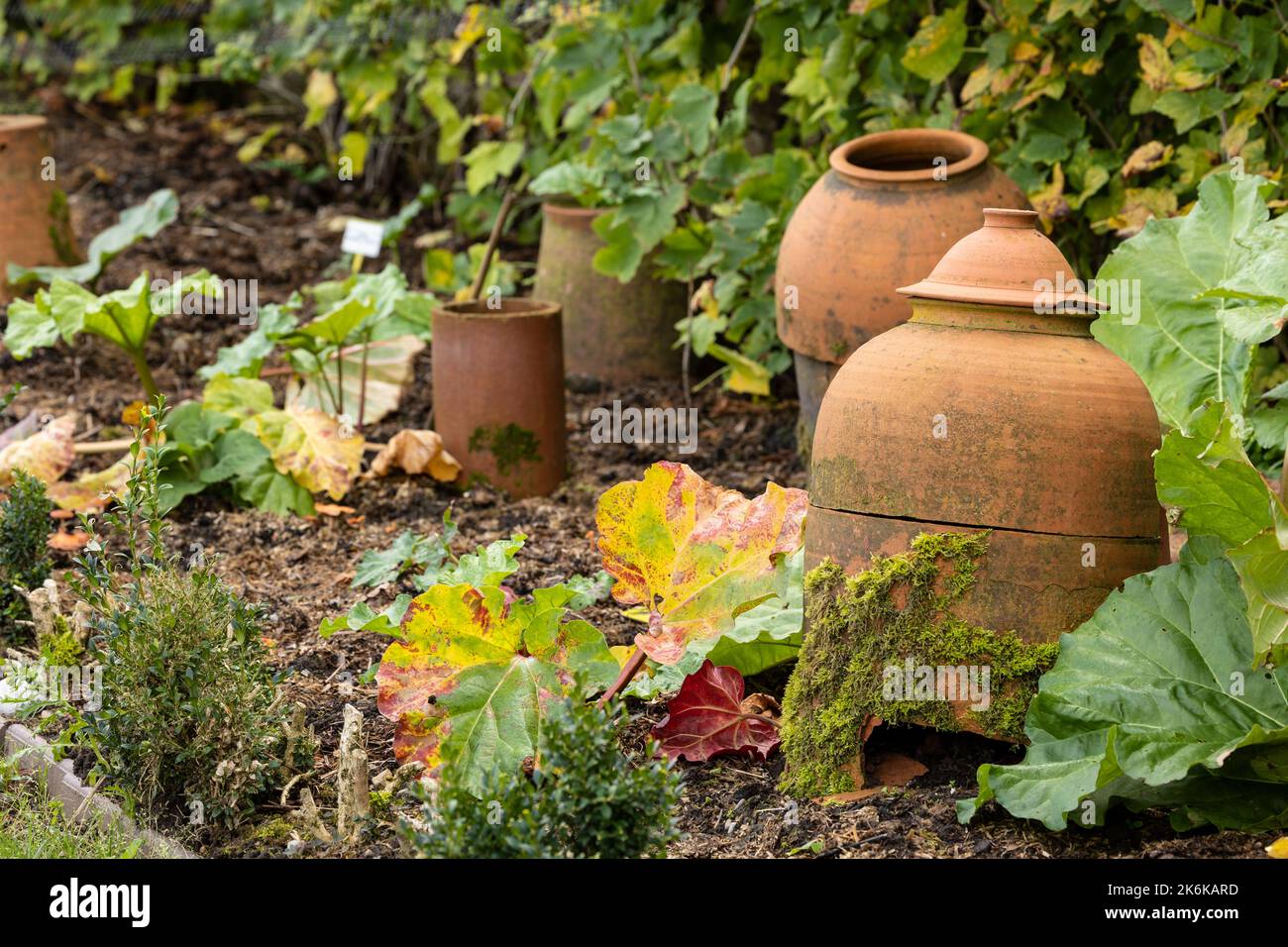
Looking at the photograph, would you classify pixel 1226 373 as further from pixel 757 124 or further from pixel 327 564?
pixel 757 124

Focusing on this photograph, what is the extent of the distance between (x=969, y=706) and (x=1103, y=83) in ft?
7.91

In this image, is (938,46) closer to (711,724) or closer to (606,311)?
(606,311)

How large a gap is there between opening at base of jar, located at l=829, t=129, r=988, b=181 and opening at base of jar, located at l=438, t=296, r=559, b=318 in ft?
3.17

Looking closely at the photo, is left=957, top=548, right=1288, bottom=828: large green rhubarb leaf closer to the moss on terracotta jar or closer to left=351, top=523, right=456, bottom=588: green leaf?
the moss on terracotta jar

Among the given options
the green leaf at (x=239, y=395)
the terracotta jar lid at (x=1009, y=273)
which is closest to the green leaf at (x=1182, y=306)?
the terracotta jar lid at (x=1009, y=273)

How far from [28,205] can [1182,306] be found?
4.66 meters

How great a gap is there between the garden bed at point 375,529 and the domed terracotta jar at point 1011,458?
13.3 inches

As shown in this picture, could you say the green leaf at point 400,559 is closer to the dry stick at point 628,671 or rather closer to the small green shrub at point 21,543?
the small green shrub at point 21,543

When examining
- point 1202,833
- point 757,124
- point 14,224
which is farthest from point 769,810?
point 14,224

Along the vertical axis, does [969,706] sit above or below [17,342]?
below

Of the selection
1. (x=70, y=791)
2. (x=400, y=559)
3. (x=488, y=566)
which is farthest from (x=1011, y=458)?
(x=70, y=791)

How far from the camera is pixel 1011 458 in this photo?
2225 mm

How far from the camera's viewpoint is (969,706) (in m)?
2.23

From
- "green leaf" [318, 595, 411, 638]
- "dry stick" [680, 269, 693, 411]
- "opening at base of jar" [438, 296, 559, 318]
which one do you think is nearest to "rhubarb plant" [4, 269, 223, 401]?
"opening at base of jar" [438, 296, 559, 318]
